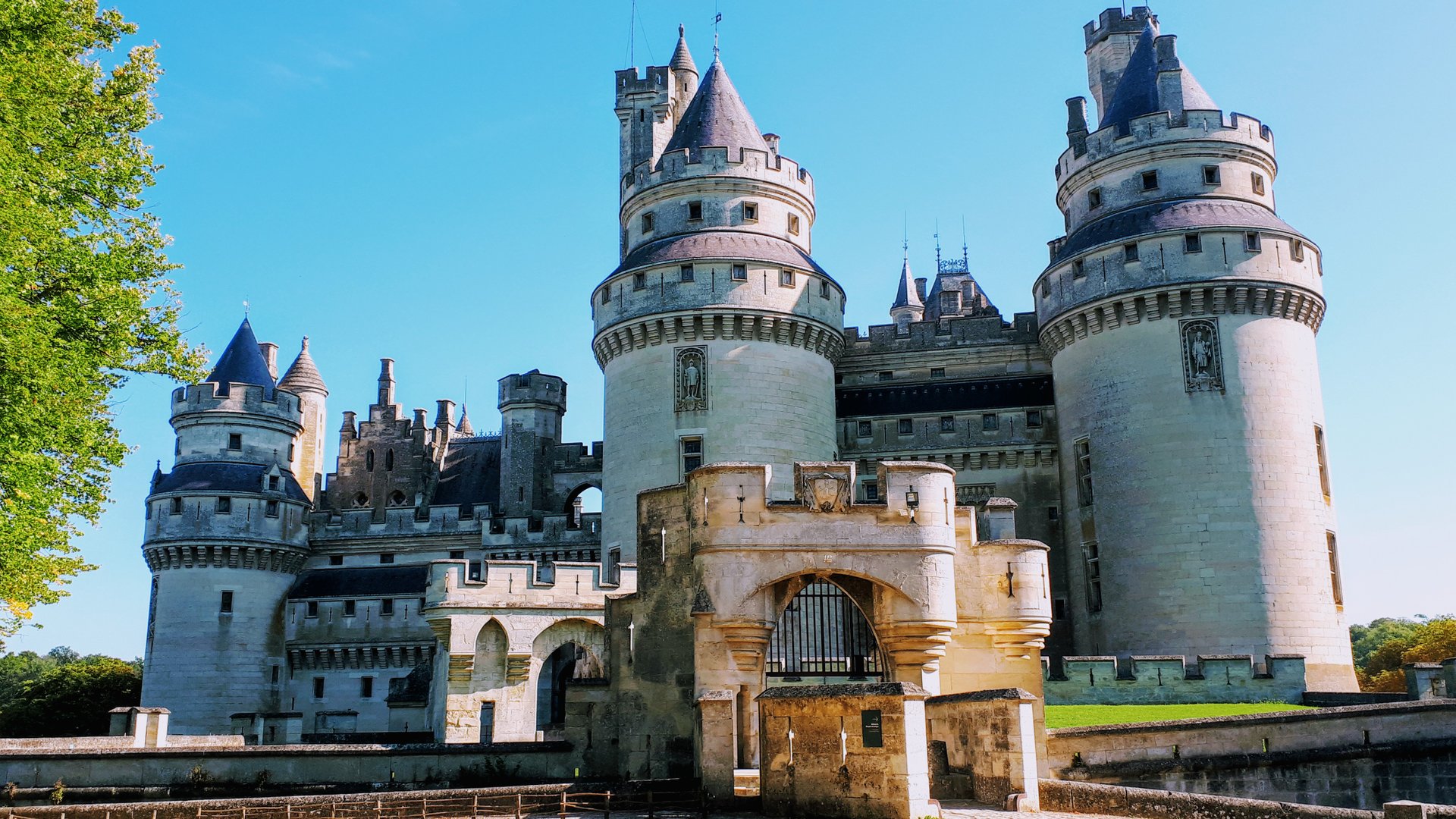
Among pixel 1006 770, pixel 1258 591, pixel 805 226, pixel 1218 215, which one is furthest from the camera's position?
pixel 805 226

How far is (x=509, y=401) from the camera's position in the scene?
49.3 m

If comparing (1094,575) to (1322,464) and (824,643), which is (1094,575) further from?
(824,643)

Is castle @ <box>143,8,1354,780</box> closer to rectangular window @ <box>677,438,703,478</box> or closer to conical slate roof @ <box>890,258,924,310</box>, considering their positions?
rectangular window @ <box>677,438,703,478</box>

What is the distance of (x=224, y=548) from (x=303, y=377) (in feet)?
41.9

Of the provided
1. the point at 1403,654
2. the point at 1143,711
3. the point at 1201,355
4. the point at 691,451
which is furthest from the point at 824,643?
the point at 1403,654

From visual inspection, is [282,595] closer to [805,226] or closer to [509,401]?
[509,401]

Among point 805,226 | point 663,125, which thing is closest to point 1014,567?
point 805,226

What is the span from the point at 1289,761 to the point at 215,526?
3813 centimetres

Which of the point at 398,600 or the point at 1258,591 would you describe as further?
the point at 398,600

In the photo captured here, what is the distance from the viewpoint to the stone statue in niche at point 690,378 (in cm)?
3659

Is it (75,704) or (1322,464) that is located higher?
(1322,464)

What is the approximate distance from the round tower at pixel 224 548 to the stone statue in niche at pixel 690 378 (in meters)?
19.7

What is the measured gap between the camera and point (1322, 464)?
35.6 meters

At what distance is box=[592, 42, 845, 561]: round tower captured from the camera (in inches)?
1436
